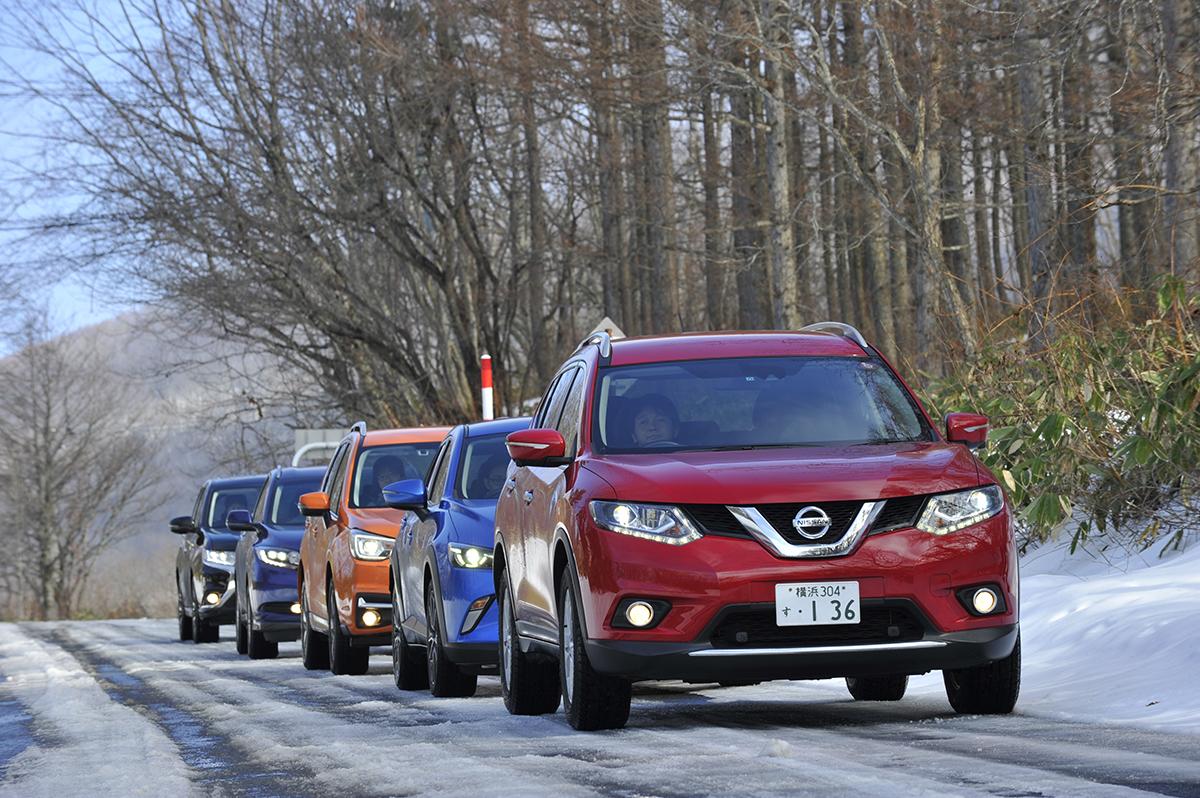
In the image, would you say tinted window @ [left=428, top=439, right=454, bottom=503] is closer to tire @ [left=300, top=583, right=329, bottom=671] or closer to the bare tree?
tire @ [left=300, top=583, right=329, bottom=671]

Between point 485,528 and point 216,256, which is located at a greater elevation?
point 216,256

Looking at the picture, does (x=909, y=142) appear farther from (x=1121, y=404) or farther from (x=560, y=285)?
(x=1121, y=404)

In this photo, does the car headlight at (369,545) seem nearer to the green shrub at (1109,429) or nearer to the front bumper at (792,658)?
the green shrub at (1109,429)

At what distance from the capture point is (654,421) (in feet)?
31.8

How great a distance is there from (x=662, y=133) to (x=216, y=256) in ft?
39.0

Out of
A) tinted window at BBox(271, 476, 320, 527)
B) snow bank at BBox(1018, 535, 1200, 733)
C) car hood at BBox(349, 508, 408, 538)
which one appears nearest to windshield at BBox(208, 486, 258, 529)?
tinted window at BBox(271, 476, 320, 527)

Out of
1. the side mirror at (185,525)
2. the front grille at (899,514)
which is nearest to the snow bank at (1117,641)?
the front grille at (899,514)

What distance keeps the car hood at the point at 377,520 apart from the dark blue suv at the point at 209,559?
9585 millimetres

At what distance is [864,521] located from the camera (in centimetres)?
854

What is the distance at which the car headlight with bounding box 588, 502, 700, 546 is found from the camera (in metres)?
8.59

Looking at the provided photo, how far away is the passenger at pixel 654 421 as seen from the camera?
962 cm

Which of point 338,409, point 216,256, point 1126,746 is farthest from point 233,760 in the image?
→ point 338,409

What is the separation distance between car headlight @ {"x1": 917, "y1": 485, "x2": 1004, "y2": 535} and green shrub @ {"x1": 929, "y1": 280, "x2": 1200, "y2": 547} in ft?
16.9

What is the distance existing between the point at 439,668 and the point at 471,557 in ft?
2.36
